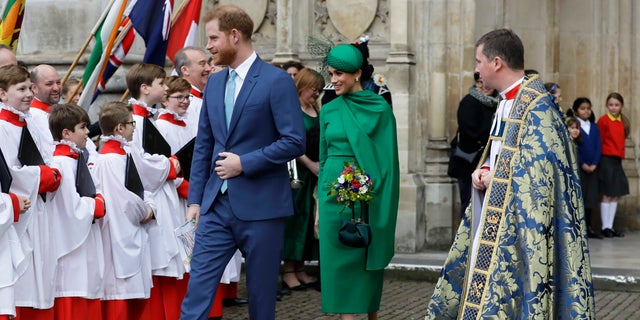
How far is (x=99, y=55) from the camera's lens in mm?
10414

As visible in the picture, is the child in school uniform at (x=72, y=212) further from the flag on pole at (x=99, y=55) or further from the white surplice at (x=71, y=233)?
the flag on pole at (x=99, y=55)

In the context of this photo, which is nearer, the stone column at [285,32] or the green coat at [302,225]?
the green coat at [302,225]

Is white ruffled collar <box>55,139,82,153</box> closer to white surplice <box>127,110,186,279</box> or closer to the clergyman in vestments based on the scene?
white surplice <box>127,110,186,279</box>

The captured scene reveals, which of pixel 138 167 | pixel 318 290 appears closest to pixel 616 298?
pixel 318 290

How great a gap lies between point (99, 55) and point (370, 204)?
3375 millimetres

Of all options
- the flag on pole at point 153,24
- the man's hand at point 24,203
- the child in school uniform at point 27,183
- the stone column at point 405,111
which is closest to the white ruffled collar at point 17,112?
the child in school uniform at point 27,183

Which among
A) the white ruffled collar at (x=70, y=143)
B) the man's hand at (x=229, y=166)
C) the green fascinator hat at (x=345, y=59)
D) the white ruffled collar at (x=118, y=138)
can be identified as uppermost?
the green fascinator hat at (x=345, y=59)

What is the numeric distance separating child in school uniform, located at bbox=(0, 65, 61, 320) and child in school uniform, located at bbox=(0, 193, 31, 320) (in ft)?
0.38

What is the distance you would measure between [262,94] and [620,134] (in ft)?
Result: 27.3

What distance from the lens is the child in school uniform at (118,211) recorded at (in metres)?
8.09

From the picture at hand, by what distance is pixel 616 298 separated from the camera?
10.2 m

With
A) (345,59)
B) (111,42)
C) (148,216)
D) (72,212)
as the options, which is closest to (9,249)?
(72,212)

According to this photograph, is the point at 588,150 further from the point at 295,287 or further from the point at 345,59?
the point at 345,59

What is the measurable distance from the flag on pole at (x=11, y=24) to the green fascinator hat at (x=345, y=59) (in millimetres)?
3417
